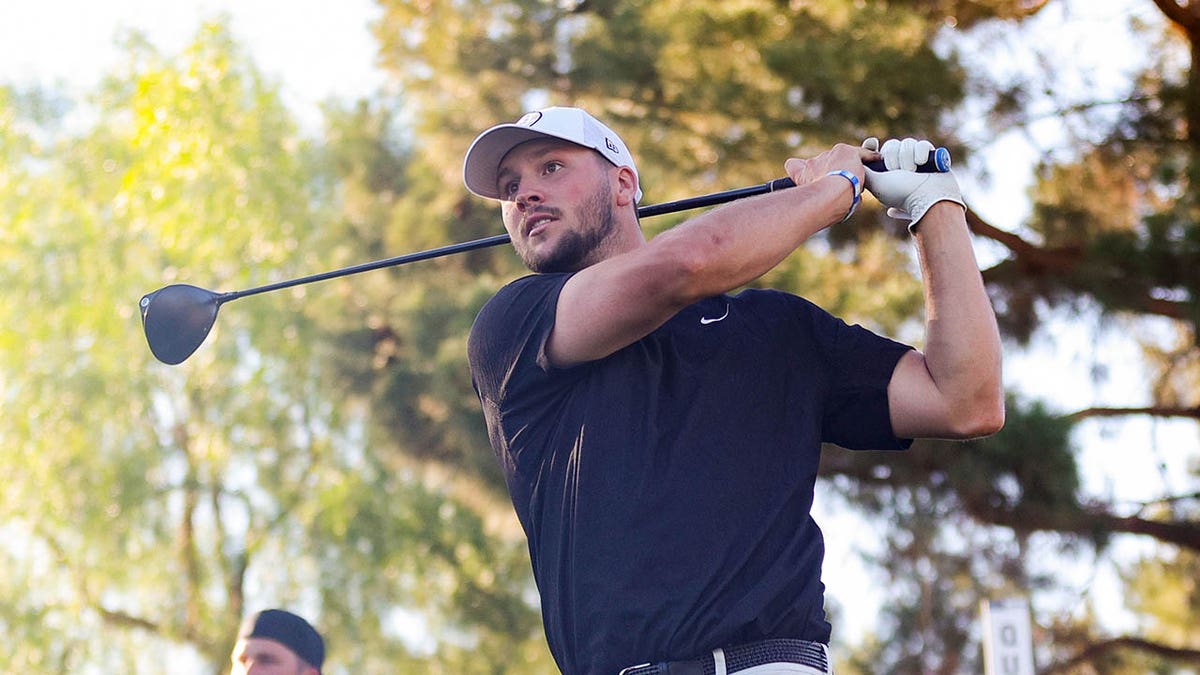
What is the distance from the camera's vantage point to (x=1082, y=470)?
1150 centimetres

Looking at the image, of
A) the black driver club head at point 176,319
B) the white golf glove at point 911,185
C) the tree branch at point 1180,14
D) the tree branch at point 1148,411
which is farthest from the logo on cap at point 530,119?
the tree branch at point 1180,14

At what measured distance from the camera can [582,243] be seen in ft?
11.0

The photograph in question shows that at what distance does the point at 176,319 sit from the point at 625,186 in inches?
63.1

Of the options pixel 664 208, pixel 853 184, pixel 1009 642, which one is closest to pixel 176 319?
pixel 664 208

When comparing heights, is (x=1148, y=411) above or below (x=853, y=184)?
above

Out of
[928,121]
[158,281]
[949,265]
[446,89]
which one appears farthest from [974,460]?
[158,281]

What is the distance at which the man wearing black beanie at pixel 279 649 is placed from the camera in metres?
6.04

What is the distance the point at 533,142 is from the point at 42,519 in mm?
19422

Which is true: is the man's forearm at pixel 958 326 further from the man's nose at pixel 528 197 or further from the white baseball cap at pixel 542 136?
the man's nose at pixel 528 197

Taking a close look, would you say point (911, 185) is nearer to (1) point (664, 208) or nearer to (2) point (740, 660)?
(1) point (664, 208)

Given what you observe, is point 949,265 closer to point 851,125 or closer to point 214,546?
point 851,125

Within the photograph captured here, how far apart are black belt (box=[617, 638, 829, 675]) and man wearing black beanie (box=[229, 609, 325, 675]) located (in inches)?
140

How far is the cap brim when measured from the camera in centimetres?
345

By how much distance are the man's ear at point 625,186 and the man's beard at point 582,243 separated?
69mm
